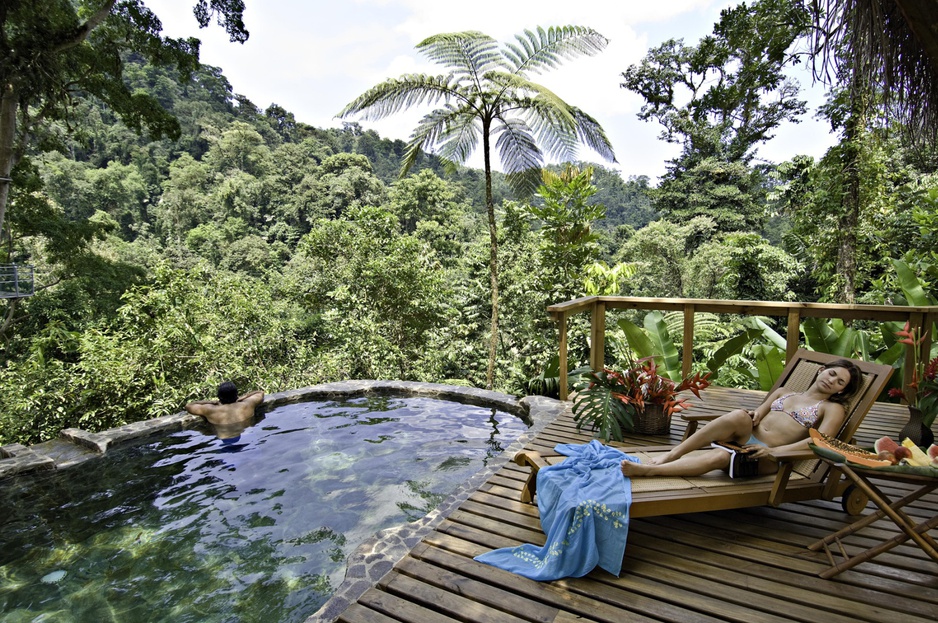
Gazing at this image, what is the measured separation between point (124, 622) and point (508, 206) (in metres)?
10.3

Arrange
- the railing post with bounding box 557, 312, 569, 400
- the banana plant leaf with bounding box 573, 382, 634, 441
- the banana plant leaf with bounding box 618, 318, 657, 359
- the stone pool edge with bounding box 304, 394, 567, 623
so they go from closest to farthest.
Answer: the stone pool edge with bounding box 304, 394, 567, 623, the banana plant leaf with bounding box 573, 382, 634, 441, the railing post with bounding box 557, 312, 569, 400, the banana plant leaf with bounding box 618, 318, 657, 359

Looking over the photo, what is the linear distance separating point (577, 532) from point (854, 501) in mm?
1584

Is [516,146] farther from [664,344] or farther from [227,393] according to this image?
[227,393]

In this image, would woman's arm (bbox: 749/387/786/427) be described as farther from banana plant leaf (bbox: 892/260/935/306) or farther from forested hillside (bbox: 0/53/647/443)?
forested hillside (bbox: 0/53/647/443)

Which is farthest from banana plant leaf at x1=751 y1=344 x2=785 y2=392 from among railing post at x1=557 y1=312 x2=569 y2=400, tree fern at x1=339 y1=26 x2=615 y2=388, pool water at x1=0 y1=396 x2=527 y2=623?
tree fern at x1=339 y1=26 x2=615 y2=388

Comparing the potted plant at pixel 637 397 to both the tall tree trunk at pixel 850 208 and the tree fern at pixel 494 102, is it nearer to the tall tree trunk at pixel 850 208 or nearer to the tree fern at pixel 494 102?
the tree fern at pixel 494 102

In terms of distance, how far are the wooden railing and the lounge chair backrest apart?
2.47 ft

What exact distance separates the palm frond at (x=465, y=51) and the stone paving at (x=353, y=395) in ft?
16.1

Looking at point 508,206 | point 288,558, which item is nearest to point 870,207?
point 508,206

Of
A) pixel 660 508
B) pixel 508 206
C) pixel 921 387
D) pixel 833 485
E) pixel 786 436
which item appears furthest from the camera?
pixel 508 206

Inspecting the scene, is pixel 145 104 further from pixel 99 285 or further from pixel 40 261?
pixel 40 261

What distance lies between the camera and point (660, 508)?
88.7 inches

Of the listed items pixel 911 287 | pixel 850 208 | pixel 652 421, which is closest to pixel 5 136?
pixel 652 421

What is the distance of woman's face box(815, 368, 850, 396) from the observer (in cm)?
269
